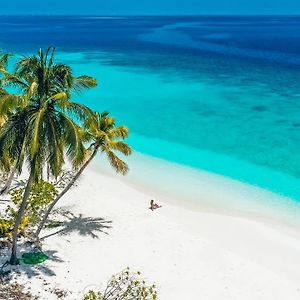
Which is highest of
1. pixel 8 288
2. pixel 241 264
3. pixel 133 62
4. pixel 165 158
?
pixel 133 62

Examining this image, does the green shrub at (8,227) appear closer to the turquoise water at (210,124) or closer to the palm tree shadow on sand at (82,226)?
the palm tree shadow on sand at (82,226)

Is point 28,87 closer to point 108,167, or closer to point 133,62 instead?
point 108,167

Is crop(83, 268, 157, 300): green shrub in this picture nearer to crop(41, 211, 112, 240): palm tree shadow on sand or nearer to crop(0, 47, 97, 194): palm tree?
crop(41, 211, 112, 240): palm tree shadow on sand

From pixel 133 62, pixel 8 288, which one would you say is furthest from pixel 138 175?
pixel 133 62

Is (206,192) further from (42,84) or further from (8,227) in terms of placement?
(42,84)

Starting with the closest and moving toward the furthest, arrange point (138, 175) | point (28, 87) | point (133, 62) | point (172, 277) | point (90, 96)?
point (28, 87) < point (172, 277) < point (138, 175) < point (90, 96) < point (133, 62)

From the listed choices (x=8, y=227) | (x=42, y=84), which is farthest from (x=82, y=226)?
(x=42, y=84)

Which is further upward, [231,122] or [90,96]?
[90,96]
